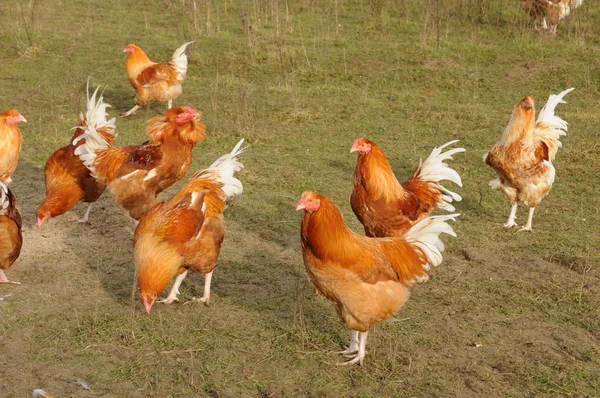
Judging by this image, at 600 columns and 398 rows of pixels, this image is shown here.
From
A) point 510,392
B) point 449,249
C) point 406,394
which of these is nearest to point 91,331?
point 406,394

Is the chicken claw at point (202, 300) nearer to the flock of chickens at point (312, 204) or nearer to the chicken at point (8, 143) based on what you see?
the flock of chickens at point (312, 204)

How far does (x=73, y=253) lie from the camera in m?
6.74

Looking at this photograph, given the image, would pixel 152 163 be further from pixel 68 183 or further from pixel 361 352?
pixel 361 352

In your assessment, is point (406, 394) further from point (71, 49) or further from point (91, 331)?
point (71, 49)

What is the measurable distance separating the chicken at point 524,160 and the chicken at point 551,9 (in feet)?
22.1

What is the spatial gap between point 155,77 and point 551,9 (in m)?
7.25

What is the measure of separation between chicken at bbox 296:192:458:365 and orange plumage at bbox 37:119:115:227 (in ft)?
10.1

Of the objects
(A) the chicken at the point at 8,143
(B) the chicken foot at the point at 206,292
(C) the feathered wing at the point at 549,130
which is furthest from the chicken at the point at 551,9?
(B) the chicken foot at the point at 206,292

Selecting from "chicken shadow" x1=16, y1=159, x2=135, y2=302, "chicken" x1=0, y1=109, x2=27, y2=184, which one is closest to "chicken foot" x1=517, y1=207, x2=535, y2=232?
"chicken shadow" x1=16, y1=159, x2=135, y2=302

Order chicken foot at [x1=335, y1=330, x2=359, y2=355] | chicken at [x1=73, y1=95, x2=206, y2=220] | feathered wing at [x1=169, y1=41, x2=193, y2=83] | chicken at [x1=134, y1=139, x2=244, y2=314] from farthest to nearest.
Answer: feathered wing at [x1=169, y1=41, x2=193, y2=83]
chicken at [x1=73, y1=95, x2=206, y2=220]
chicken at [x1=134, y1=139, x2=244, y2=314]
chicken foot at [x1=335, y1=330, x2=359, y2=355]

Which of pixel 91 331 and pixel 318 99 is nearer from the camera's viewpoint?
pixel 91 331

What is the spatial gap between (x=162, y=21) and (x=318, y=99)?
4.93 meters

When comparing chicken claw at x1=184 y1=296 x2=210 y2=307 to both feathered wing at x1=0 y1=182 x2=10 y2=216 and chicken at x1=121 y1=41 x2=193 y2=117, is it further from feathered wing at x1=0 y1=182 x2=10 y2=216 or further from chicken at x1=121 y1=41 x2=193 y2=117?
chicken at x1=121 y1=41 x2=193 y2=117

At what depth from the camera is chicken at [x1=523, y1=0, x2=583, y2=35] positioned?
1335 centimetres
